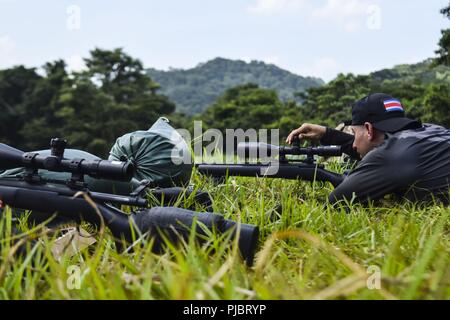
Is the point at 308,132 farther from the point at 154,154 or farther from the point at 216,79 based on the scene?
the point at 216,79

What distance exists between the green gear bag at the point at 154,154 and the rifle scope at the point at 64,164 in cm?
117

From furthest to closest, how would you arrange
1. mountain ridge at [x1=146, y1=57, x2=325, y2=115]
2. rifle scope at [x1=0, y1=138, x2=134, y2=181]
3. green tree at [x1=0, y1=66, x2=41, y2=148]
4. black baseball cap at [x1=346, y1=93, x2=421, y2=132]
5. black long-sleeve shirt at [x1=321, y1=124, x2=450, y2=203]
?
1. mountain ridge at [x1=146, y1=57, x2=325, y2=115]
2. green tree at [x1=0, y1=66, x2=41, y2=148]
3. black baseball cap at [x1=346, y1=93, x2=421, y2=132]
4. black long-sleeve shirt at [x1=321, y1=124, x2=450, y2=203]
5. rifle scope at [x1=0, y1=138, x2=134, y2=181]

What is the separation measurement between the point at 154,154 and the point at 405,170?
1.79m

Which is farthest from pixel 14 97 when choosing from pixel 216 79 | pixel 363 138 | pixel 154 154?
pixel 216 79

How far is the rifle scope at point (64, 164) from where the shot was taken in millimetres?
2275

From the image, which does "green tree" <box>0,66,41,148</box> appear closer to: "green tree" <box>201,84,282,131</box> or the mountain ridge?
"green tree" <box>201,84,282,131</box>

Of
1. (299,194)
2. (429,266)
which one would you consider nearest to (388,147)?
(299,194)

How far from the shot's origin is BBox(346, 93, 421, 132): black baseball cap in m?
3.55

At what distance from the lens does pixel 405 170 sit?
10.5 feet

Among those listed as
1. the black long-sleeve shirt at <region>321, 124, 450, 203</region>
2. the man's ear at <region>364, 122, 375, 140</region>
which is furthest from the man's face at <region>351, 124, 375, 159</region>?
the black long-sleeve shirt at <region>321, 124, 450, 203</region>

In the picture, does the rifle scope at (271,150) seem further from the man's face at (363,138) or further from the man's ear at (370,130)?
the man's ear at (370,130)

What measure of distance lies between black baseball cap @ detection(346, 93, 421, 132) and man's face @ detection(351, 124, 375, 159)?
0.05 metres

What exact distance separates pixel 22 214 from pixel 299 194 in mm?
2156
